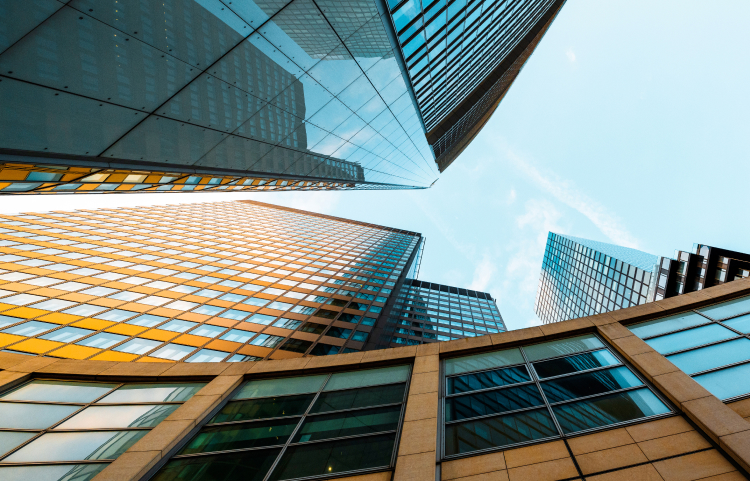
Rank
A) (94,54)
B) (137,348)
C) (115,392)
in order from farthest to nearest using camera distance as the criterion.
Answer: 1. (137,348)
2. (115,392)
3. (94,54)

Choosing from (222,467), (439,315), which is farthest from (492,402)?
(439,315)

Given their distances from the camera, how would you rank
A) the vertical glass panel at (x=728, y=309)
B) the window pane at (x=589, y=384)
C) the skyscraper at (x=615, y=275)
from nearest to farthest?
the window pane at (x=589, y=384)
the vertical glass panel at (x=728, y=309)
the skyscraper at (x=615, y=275)

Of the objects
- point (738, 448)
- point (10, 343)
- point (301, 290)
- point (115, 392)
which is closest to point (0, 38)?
point (115, 392)

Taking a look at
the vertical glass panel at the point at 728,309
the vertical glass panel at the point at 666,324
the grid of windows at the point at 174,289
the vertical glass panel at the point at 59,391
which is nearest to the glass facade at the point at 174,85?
the vertical glass panel at the point at 59,391

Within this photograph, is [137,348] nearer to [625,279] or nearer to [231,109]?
[231,109]

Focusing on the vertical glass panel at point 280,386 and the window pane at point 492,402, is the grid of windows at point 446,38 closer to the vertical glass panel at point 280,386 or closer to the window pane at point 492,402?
the window pane at point 492,402

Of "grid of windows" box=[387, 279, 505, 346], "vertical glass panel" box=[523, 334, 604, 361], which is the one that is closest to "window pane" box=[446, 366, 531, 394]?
"vertical glass panel" box=[523, 334, 604, 361]

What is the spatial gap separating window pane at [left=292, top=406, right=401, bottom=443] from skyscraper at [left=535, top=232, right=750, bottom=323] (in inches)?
1312

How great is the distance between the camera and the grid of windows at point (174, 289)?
979 inches

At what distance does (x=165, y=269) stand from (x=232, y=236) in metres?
17.5

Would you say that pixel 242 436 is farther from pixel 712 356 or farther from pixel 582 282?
pixel 582 282

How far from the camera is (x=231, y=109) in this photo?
1166cm

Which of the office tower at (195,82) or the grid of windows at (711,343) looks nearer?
the office tower at (195,82)

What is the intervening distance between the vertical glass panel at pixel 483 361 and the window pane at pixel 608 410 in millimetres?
2643
